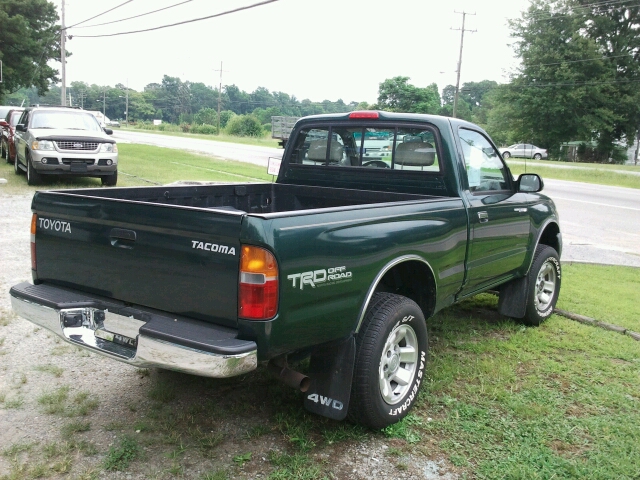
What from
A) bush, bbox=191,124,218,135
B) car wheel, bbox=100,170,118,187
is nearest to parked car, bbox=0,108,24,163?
car wheel, bbox=100,170,118,187

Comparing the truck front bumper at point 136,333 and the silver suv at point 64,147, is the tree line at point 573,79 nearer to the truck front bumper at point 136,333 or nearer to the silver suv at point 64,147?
the silver suv at point 64,147

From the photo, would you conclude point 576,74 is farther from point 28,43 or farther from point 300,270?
point 300,270

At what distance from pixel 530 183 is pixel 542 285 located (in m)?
1.15

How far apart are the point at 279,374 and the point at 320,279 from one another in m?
0.67

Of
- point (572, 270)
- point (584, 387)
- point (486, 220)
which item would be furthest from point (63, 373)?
point (572, 270)

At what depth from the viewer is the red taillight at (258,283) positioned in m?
2.83

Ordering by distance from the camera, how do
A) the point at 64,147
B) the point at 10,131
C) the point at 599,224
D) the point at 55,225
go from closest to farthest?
the point at 55,225, the point at 599,224, the point at 64,147, the point at 10,131

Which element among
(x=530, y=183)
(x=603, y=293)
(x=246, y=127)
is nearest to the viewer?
(x=530, y=183)

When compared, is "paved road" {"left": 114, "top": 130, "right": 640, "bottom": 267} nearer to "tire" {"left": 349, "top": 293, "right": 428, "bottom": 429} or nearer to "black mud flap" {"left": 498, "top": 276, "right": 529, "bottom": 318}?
"black mud flap" {"left": 498, "top": 276, "right": 529, "bottom": 318}

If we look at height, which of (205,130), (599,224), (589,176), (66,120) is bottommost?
(599,224)

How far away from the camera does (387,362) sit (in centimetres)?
370

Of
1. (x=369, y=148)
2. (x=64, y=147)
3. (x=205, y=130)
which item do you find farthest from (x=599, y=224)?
(x=205, y=130)

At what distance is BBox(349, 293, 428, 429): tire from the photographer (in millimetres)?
3428

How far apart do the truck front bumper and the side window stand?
263 centimetres
